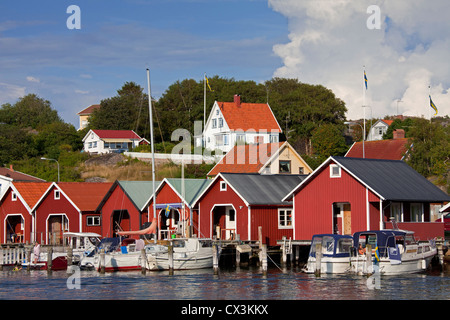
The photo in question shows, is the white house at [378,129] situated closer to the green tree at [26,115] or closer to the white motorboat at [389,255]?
the green tree at [26,115]

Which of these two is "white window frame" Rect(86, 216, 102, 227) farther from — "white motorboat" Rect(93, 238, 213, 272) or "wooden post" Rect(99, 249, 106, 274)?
"wooden post" Rect(99, 249, 106, 274)

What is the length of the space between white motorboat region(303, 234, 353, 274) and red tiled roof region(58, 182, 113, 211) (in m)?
29.6

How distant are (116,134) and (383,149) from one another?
45.8 m

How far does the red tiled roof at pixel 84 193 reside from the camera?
63.7 m

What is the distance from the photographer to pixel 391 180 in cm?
4659

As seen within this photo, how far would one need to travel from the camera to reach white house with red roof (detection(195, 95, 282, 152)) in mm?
97812

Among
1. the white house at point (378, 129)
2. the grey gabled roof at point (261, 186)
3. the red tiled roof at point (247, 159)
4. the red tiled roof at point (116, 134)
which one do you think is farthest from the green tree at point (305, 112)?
the grey gabled roof at point (261, 186)

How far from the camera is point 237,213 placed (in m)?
52.1

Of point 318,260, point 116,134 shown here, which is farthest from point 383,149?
point 318,260

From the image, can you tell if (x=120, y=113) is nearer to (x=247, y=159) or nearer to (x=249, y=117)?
(x=249, y=117)

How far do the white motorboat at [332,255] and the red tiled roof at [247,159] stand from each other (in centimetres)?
2731
